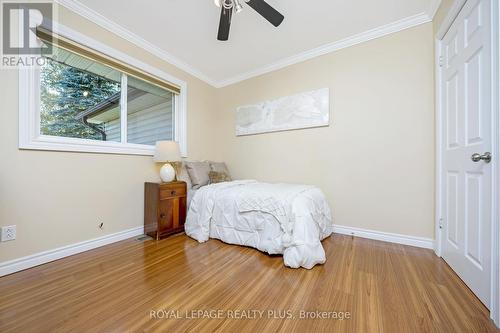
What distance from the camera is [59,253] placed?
182cm

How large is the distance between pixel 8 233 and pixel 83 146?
0.89 m

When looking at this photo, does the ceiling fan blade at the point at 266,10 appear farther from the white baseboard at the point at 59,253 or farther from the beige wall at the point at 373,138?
the white baseboard at the point at 59,253

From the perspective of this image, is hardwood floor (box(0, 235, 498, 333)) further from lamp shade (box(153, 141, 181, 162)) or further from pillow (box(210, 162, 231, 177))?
pillow (box(210, 162, 231, 177))

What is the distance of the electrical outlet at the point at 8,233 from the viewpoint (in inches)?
61.0

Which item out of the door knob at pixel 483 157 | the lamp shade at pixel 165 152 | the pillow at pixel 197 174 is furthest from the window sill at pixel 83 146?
the door knob at pixel 483 157

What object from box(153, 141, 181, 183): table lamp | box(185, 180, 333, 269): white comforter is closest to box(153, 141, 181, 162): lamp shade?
box(153, 141, 181, 183): table lamp

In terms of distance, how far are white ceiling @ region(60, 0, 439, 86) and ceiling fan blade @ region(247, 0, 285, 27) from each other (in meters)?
0.42

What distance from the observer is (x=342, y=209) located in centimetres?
249

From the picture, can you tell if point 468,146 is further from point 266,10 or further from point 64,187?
point 64,187

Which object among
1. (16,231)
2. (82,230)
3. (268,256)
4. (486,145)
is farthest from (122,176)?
(486,145)

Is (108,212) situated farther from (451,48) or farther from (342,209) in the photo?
(451,48)

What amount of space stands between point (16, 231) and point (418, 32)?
4309 millimetres

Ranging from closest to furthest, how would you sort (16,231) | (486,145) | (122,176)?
1. (486,145)
2. (16,231)
3. (122,176)

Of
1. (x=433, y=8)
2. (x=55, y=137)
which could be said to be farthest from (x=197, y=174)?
(x=433, y=8)
